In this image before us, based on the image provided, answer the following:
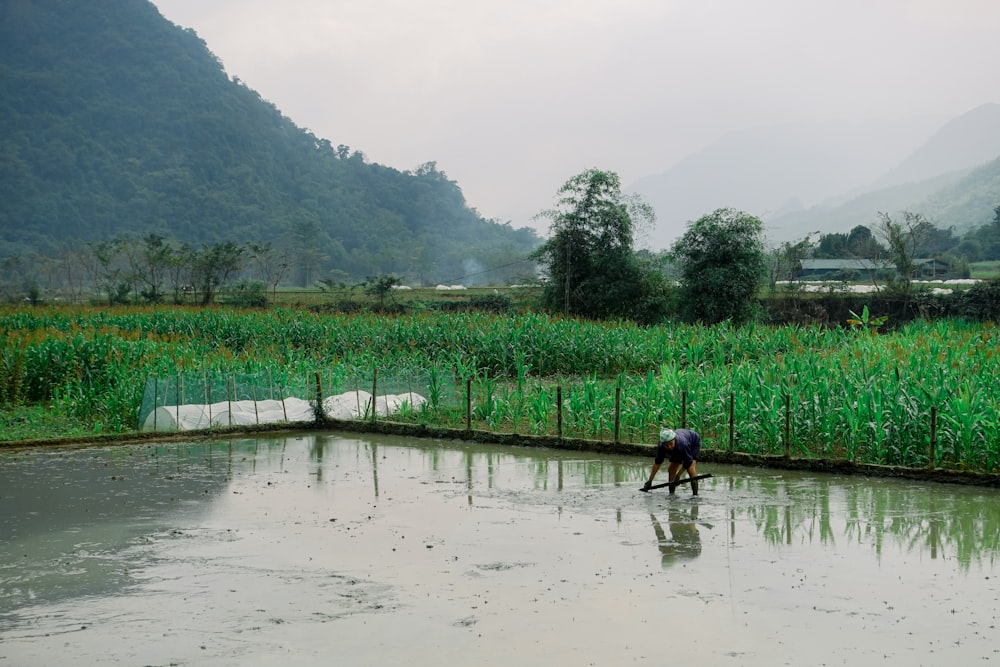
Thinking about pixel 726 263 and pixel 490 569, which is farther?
pixel 726 263

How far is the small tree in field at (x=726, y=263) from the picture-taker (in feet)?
119

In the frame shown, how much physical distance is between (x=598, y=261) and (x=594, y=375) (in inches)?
831

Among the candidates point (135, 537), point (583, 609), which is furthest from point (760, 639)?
point (135, 537)

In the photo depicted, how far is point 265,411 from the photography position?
17.4 m

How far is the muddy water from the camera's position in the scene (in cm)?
656

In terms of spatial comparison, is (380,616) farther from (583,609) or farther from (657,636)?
(657,636)

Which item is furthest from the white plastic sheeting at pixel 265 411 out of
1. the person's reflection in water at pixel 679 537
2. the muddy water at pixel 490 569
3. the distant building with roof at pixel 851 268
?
the distant building with roof at pixel 851 268

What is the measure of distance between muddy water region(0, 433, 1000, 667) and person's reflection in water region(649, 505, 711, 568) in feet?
0.14

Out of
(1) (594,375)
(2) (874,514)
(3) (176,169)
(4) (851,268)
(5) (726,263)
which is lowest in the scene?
(2) (874,514)

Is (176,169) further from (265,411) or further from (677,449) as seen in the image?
(677,449)

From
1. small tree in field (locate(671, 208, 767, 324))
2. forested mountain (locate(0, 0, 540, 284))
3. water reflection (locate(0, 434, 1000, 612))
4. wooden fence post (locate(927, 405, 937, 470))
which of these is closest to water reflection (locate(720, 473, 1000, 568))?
water reflection (locate(0, 434, 1000, 612))

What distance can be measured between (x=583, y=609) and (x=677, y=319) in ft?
105

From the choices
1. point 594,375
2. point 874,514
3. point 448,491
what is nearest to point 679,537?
point 874,514

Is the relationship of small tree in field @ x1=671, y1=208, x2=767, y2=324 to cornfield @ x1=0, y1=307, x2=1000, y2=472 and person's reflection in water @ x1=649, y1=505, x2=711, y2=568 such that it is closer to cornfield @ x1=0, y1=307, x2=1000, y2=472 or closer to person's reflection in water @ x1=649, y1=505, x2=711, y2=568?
cornfield @ x1=0, y1=307, x2=1000, y2=472
